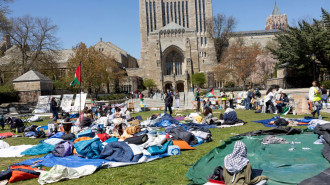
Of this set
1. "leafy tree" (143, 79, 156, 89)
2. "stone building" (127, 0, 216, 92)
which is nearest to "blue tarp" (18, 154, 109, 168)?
"leafy tree" (143, 79, 156, 89)

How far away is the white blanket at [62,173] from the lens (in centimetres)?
489

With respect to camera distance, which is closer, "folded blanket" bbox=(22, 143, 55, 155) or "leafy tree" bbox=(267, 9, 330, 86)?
"folded blanket" bbox=(22, 143, 55, 155)

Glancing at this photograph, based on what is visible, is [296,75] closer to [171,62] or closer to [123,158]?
[123,158]

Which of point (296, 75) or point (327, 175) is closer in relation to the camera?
point (327, 175)

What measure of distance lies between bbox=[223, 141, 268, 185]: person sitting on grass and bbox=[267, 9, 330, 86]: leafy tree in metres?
24.3

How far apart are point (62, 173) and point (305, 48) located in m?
26.0

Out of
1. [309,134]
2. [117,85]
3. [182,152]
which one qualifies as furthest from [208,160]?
[117,85]

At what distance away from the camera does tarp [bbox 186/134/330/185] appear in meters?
4.42

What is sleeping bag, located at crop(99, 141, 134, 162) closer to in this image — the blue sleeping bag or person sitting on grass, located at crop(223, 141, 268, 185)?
the blue sleeping bag

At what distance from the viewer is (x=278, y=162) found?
5.17 metres

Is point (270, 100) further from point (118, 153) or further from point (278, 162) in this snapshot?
point (118, 153)

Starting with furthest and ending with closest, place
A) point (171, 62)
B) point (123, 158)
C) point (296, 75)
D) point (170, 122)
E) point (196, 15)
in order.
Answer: point (196, 15) → point (171, 62) → point (296, 75) → point (170, 122) → point (123, 158)

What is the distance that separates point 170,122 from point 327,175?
26.7 ft

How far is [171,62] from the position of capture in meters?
56.9
